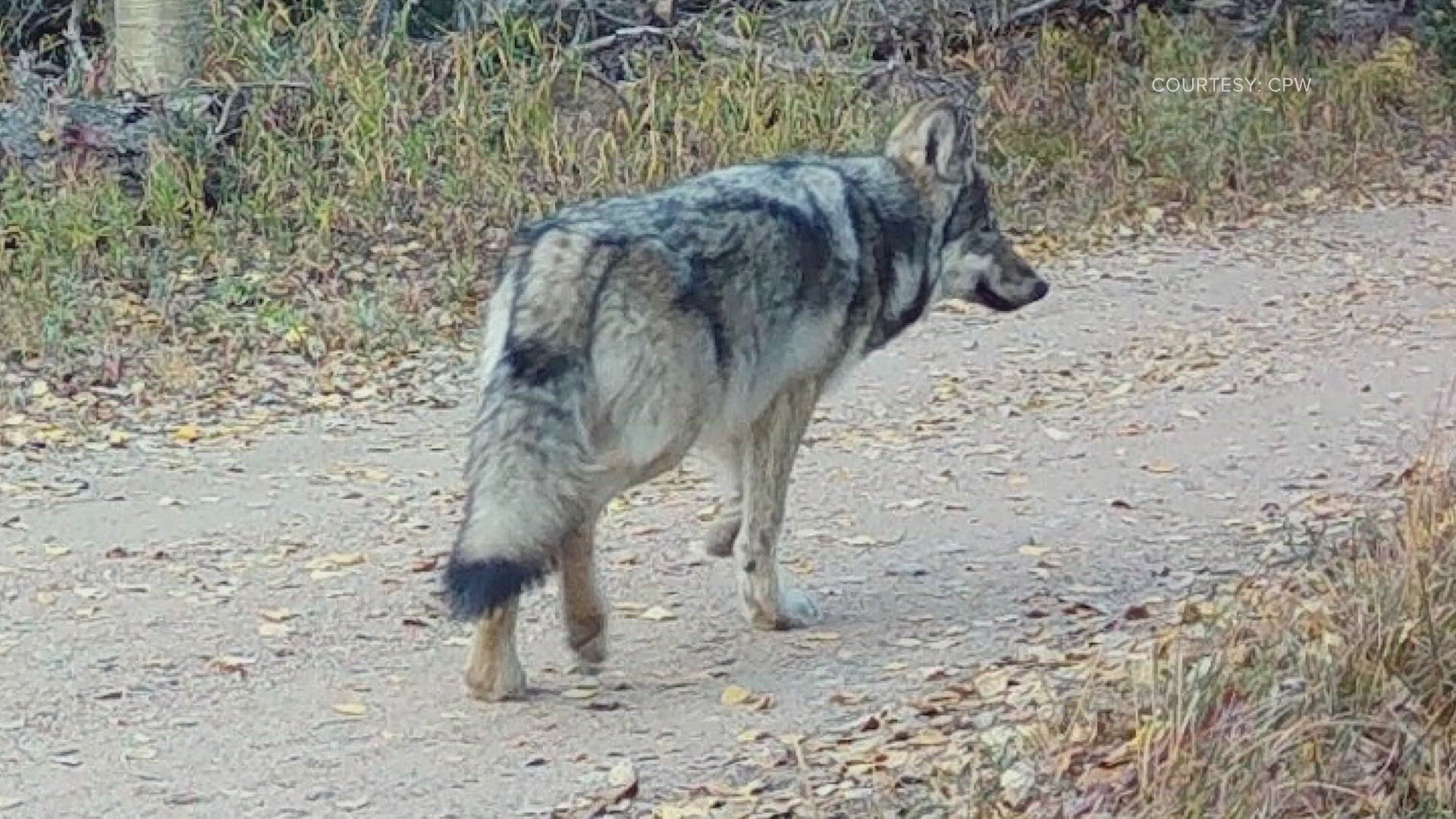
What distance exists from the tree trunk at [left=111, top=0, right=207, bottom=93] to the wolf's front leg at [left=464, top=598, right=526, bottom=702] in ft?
22.8

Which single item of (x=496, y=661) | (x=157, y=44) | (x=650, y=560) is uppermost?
(x=496, y=661)

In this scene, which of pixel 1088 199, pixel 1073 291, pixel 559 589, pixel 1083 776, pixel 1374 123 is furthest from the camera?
pixel 1374 123

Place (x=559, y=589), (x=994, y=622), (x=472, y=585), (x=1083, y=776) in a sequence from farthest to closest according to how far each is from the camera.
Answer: (x=994, y=622) → (x=559, y=589) → (x=472, y=585) → (x=1083, y=776)

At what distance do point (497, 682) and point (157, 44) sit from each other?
23.5 ft

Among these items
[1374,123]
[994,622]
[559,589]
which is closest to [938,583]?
[994,622]

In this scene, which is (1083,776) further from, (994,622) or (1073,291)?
(1073,291)

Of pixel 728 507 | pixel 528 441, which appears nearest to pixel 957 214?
pixel 728 507

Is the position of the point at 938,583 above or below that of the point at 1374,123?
above

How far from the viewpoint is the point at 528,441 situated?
223 inches

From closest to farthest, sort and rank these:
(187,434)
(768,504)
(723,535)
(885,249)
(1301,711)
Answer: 1. (1301,711)
2. (768,504)
3. (885,249)
4. (723,535)
5. (187,434)

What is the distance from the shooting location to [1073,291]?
11484 mm

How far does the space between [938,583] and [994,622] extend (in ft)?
1.55

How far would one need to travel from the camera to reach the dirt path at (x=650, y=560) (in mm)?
5652

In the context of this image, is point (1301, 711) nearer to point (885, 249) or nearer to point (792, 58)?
point (885, 249)
